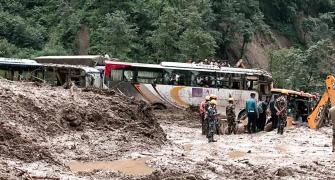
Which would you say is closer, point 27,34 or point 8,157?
point 8,157

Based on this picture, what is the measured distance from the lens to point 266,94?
2797 cm

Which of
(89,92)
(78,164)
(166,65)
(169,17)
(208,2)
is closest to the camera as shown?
(78,164)

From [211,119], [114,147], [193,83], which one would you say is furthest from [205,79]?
[114,147]

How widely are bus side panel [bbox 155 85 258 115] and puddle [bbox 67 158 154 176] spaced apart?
15.5 metres

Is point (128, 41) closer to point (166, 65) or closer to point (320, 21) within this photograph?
point (166, 65)

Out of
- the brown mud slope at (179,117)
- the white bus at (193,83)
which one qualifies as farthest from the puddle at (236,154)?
the white bus at (193,83)

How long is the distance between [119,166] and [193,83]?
54.5 ft

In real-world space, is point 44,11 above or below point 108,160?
above

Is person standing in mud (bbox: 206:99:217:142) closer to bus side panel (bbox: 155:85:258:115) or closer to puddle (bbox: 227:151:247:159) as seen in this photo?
puddle (bbox: 227:151:247:159)

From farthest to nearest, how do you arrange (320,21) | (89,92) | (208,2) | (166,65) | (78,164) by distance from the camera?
(320,21) → (208,2) → (166,65) → (89,92) → (78,164)

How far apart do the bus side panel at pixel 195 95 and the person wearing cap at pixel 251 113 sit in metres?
6.70

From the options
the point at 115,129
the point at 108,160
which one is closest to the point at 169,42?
the point at 115,129

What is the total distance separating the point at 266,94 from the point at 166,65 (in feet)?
16.4

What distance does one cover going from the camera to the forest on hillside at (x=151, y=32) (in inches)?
1524
